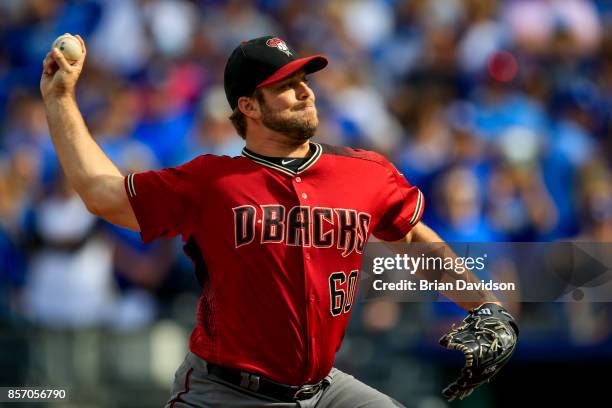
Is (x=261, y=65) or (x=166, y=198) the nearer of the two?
(x=166, y=198)

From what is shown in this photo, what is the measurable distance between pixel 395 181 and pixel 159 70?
207 inches

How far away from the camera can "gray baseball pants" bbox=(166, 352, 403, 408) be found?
141 inches

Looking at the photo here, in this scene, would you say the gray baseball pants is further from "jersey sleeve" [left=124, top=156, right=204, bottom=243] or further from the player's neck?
the player's neck

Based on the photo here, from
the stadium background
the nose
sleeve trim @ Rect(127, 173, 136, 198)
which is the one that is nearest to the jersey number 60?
the nose

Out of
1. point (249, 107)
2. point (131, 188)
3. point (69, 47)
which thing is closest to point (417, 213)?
point (249, 107)

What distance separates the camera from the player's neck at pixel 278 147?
377 centimetres

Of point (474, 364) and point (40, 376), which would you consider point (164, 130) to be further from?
point (474, 364)

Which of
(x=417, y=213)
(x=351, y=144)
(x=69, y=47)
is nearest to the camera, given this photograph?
(x=69, y=47)

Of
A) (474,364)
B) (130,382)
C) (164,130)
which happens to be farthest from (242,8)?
(474,364)

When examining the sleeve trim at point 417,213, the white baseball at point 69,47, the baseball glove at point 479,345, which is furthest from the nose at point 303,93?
the baseball glove at point 479,345

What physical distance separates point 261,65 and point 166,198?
61cm

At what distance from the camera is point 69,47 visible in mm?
3555

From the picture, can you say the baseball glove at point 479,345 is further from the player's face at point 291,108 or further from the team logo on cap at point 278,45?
the team logo on cap at point 278,45

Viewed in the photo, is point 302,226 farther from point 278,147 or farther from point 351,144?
point 351,144
